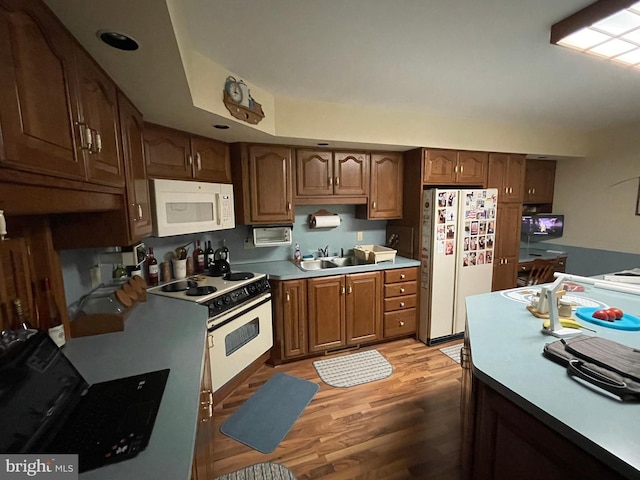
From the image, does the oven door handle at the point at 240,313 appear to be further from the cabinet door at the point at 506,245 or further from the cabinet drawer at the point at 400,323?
the cabinet door at the point at 506,245

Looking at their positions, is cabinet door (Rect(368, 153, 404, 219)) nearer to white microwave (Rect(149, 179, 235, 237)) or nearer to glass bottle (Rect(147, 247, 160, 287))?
white microwave (Rect(149, 179, 235, 237))

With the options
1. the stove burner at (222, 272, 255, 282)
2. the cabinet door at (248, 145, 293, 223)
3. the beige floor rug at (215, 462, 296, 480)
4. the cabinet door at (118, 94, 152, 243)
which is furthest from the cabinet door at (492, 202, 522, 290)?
the cabinet door at (118, 94, 152, 243)

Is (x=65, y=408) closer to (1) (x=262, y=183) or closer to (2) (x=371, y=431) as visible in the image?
(2) (x=371, y=431)

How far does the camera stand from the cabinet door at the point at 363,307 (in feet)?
9.17

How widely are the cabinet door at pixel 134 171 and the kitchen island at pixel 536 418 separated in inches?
69.1

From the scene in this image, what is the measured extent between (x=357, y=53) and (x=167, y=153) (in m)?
1.47

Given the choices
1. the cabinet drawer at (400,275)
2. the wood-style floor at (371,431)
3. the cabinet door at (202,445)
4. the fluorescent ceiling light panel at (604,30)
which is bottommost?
the wood-style floor at (371,431)

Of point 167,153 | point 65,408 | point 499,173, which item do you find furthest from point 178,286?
point 499,173

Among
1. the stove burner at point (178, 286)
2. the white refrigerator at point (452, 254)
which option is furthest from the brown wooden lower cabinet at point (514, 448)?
the stove burner at point (178, 286)

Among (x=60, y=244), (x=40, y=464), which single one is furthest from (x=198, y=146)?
(x=40, y=464)

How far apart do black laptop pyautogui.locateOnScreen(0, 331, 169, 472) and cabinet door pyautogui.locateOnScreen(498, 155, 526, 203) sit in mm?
3800

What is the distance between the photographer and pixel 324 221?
3035 mm

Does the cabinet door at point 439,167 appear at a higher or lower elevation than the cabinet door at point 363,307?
higher

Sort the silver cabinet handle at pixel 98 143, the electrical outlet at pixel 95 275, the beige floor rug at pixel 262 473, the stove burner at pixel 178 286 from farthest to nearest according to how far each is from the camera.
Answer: the stove burner at pixel 178 286
the electrical outlet at pixel 95 275
the beige floor rug at pixel 262 473
the silver cabinet handle at pixel 98 143
